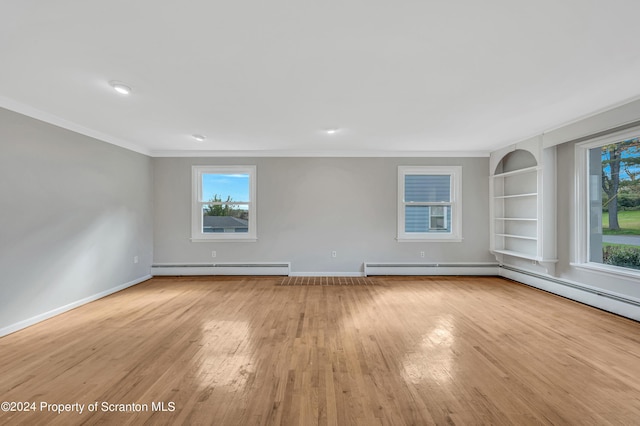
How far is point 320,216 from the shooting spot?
18.3ft

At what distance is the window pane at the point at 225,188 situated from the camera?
5.66 m

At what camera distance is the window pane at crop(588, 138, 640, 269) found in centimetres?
338

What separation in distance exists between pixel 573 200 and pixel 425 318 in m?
2.90

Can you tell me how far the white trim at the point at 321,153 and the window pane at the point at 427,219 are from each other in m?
1.07

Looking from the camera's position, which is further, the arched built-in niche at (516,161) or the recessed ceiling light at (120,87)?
the arched built-in niche at (516,161)

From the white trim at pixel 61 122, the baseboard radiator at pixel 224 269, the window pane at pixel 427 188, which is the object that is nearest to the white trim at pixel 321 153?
the window pane at pixel 427 188

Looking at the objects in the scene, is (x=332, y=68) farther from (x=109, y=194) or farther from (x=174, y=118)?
(x=109, y=194)

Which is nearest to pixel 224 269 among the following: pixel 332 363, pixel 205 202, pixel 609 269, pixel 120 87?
pixel 205 202

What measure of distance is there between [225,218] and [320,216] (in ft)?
6.40

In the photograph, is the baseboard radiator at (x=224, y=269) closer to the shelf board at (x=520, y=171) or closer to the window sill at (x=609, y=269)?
the shelf board at (x=520, y=171)

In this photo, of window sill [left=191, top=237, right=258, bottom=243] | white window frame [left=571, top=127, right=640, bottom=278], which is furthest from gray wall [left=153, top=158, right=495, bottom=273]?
white window frame [left=571, top=127, right=640, bottom=278]

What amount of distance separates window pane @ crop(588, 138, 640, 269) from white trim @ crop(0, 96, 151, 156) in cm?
713

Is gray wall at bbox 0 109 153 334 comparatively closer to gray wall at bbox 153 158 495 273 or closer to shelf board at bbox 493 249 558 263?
gray wall at bbox 153 158 495 273

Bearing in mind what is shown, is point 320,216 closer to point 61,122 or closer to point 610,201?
point 61,122
